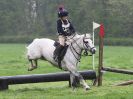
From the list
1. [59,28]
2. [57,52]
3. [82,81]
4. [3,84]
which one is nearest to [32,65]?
[3,84]

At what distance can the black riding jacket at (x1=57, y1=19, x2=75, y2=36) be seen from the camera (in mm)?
13719

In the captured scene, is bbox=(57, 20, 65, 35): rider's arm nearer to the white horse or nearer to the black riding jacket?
the black riding jacket

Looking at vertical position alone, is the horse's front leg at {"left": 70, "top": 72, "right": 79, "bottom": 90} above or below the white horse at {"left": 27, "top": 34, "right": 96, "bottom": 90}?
below

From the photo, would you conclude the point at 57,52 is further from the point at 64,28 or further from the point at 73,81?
the point at 73,81

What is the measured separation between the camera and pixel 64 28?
13742 mm

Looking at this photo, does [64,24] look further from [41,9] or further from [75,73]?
[41,9]

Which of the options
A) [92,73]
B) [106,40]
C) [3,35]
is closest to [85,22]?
[106,40]

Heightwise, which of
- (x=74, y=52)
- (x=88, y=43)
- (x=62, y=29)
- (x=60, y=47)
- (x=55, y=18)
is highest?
(x=62, y=29)

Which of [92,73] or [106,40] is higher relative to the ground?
[92,73]

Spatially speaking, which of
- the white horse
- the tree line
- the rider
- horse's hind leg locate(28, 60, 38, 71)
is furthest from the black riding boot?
the tree line

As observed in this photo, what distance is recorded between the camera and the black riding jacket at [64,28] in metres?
13.7

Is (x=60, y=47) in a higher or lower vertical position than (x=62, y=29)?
lower

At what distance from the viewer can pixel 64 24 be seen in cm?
1379

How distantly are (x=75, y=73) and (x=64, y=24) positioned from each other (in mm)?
1520
